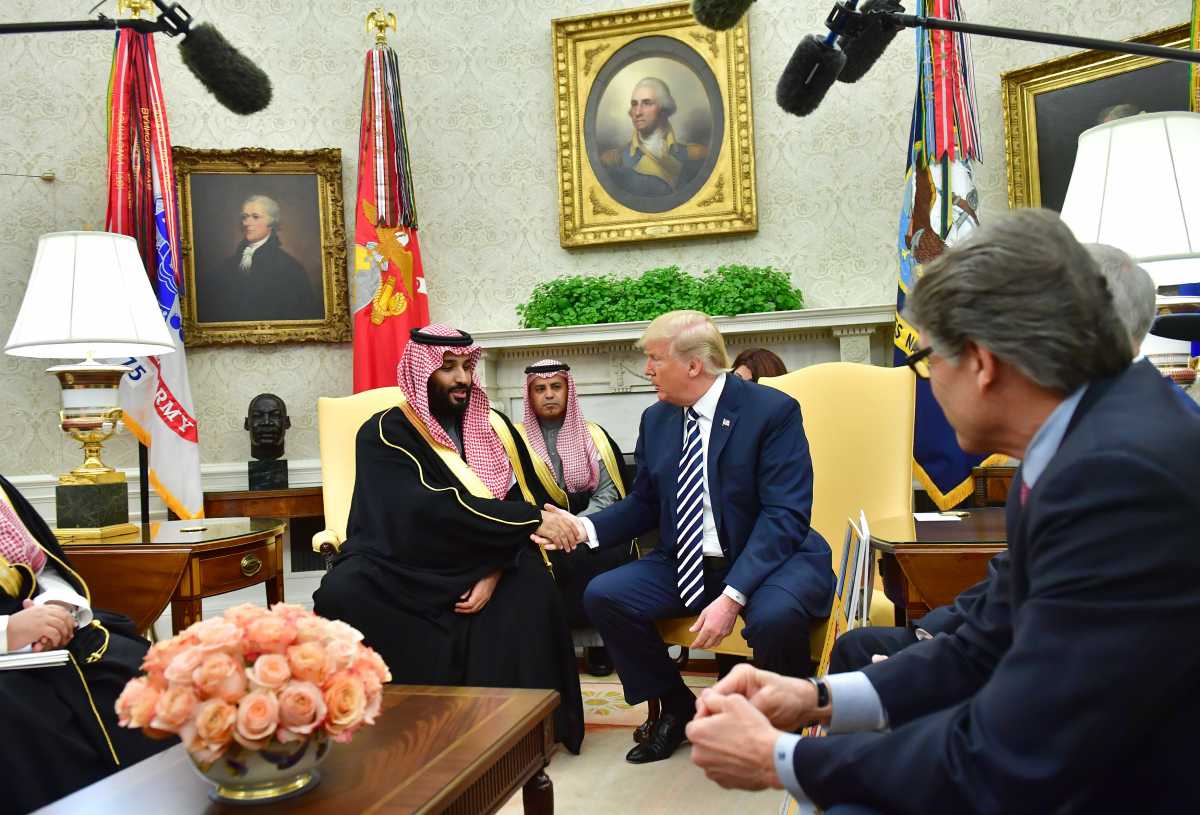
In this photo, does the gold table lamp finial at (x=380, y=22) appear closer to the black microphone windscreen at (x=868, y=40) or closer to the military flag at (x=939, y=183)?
the military flag at (x=939, y=183)

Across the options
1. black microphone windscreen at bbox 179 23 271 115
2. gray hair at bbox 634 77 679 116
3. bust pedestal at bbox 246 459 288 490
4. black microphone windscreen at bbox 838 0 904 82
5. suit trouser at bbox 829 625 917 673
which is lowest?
suit trouser at bbox 829 625 917 673

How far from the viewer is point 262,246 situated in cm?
637

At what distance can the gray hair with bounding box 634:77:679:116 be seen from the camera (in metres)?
6.18

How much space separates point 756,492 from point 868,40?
1.50 metres

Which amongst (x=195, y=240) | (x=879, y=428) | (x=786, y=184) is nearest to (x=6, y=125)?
(x=195, y=240)

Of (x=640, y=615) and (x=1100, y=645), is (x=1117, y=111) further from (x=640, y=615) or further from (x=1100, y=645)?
(x=1100, y=645)

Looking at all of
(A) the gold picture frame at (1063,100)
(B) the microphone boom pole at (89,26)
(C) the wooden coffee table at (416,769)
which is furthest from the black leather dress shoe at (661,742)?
(A) the gold picture frame at (1063,100)

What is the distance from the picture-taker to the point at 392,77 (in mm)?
5867

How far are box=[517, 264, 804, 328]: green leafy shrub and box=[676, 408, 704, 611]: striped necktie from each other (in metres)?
2.47

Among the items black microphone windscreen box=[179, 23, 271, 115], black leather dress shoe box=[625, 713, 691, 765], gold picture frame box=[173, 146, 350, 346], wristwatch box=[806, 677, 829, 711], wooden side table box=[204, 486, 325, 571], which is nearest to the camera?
wristwatch box=[806, 677, 829, 711]

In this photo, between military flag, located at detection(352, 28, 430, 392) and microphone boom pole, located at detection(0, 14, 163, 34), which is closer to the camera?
microphone boom pole, located at detection(0, 14, 163, 34)

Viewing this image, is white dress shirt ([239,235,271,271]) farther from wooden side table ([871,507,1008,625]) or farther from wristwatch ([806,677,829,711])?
wristwatch ([806,677,829,711])

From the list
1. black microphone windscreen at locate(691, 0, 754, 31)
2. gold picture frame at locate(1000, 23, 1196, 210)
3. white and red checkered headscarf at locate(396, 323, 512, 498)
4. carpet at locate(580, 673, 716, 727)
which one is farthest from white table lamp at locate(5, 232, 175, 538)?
gold picture frame at locate(1000, 23, 1196, 210)

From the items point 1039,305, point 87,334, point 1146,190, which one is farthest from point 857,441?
point 87,334
